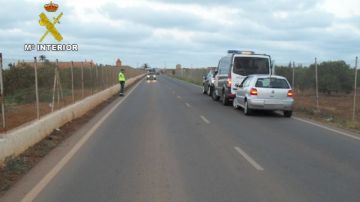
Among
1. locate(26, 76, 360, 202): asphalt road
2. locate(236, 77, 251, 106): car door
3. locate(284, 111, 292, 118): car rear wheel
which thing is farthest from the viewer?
locate(236, 77, 251, 106): car door

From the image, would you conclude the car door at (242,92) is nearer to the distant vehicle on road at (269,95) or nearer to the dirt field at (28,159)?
the distant vehicle on road at (269,95)

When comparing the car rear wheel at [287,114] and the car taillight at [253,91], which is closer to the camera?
the car taillight at [253,91]

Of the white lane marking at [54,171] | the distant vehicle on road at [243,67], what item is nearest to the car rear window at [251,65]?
the distant vehicle on road at [243,67]

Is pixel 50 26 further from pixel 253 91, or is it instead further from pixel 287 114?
pixel 287 114

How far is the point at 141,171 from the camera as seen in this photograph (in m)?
8.80

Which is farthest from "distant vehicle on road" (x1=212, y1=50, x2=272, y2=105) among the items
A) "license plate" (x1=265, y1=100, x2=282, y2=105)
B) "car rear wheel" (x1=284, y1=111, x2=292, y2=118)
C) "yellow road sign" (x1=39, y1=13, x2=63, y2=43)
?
"yellow road sign" (x1=39, y1=13, x2=63, y2=43)

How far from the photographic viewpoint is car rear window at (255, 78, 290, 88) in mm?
19672

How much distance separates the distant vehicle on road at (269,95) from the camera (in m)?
19.3

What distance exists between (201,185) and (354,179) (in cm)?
248

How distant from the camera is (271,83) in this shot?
64.7ft

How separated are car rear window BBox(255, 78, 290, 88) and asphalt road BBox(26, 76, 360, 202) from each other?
3941 millimetres

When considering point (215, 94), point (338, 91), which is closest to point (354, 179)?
point (215, 94)

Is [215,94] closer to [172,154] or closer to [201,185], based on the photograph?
[172,154]

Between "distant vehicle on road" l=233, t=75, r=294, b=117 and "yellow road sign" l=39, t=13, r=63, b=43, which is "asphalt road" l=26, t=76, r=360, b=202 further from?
"yellow road sign" l=39, t=13, r=63, b=43
